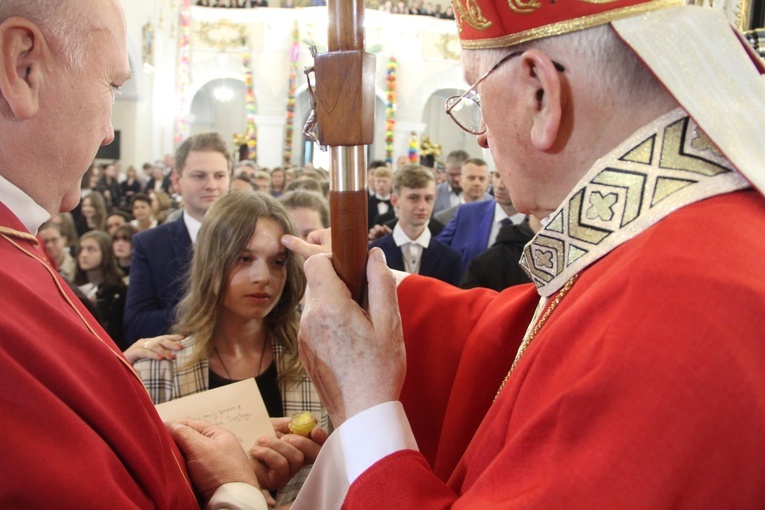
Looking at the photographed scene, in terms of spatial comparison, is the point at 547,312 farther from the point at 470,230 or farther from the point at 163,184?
the point at 163,184

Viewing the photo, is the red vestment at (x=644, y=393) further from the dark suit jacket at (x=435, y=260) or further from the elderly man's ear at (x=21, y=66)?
the dark suit jacket at (x=435, y=260)

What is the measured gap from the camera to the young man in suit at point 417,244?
4.07 m

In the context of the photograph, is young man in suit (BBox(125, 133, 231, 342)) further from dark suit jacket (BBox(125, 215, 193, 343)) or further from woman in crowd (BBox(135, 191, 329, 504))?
woman in crowd (BBox(135, 191, 329, 504))

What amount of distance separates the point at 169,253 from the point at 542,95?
2403 mm

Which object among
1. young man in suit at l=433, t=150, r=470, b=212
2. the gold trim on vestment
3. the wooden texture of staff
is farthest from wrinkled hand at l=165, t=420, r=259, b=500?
young man in suit at l=433, t=150, r=470, b=212

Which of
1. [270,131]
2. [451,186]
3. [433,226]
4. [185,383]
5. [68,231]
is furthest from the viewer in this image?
[270,131]

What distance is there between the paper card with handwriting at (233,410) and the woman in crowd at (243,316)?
42 centimetres

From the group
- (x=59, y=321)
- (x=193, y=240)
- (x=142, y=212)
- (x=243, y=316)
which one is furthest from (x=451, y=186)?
(x=59, y=321)

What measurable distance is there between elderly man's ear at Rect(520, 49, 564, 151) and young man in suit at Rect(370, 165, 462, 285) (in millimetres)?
2858

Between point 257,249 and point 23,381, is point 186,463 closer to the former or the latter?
point 23,381

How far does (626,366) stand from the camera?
821 millimetres

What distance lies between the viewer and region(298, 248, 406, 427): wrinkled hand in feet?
3.88

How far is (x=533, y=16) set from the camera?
1.12 meters

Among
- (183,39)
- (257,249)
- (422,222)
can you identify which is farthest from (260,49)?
(257,249)
